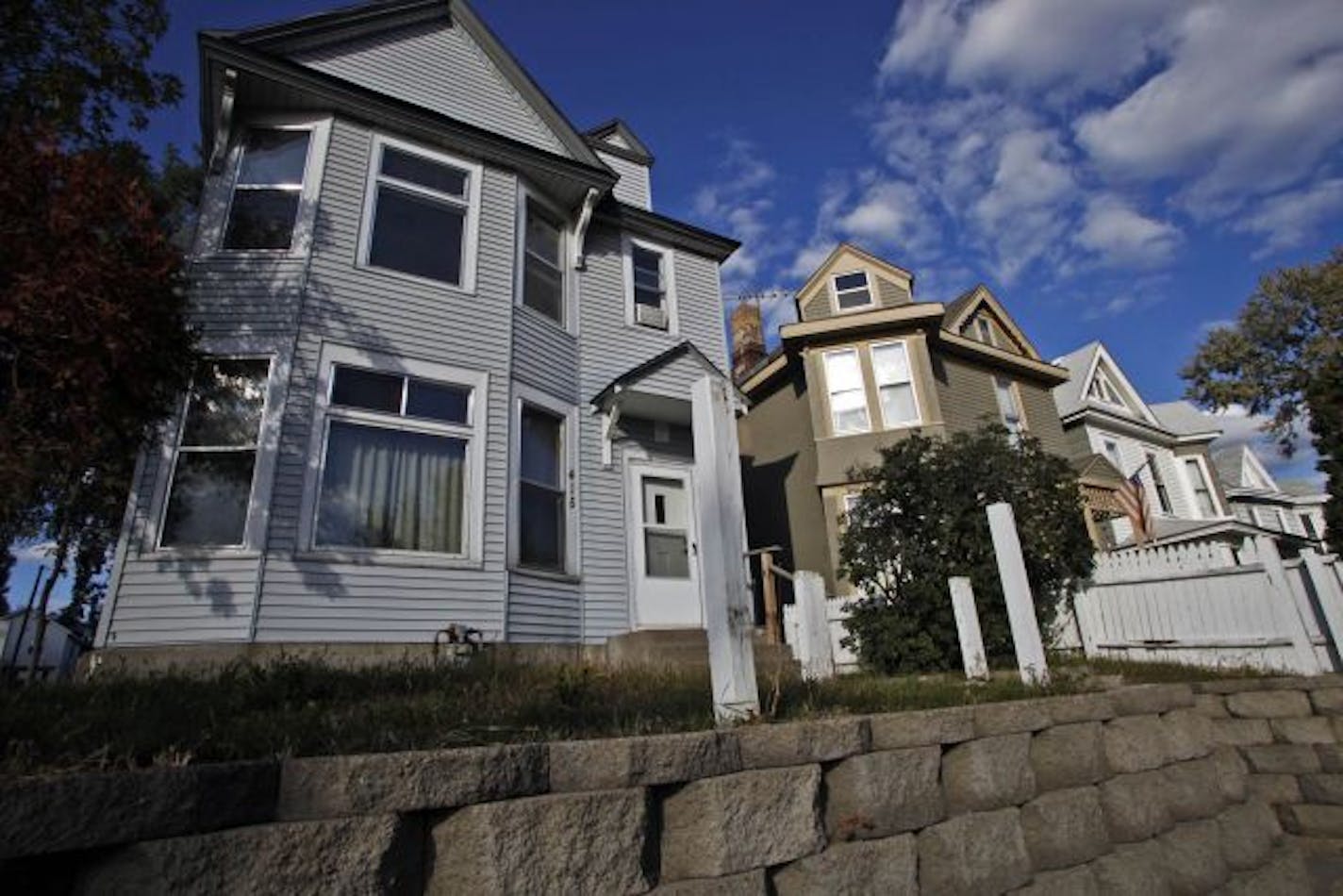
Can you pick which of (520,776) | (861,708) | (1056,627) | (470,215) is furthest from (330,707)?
(1056,627)

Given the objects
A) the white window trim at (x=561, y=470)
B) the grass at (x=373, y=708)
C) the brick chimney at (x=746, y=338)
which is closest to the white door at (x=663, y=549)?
the white window trim at (x=561, y=470)

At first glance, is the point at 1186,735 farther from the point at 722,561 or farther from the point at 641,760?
the point at 641,760

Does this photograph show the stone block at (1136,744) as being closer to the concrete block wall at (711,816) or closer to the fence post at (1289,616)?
the concrete block wall at (711,816)

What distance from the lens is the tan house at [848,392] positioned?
14.6 metres

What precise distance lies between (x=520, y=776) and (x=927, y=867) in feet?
6.49

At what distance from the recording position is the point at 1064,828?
3.54 m

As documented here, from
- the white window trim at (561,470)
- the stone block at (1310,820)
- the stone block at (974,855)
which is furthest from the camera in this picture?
the white window trim at (561,470)

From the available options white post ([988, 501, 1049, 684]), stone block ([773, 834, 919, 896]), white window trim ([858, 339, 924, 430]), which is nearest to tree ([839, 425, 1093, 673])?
white post ([988, 501, 1049, 684])

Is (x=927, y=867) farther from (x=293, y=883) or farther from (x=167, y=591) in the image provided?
(x=167, y=591)

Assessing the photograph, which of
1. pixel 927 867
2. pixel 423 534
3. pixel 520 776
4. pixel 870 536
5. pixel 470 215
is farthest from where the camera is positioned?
pixel 470 215

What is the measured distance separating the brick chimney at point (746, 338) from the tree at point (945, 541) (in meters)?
9.94

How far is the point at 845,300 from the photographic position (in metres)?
16.6

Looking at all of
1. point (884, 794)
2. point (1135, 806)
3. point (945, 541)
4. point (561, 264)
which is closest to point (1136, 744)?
point (1135, 806)

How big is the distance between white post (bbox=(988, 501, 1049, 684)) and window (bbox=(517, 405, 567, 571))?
16.9ft
